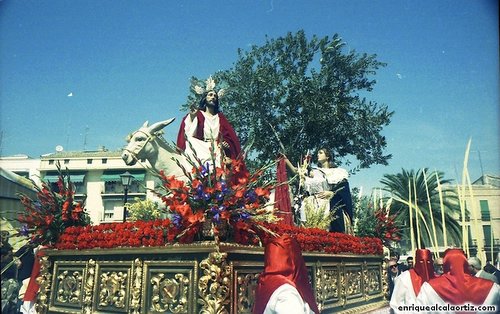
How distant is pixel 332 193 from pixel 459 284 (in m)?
5.69

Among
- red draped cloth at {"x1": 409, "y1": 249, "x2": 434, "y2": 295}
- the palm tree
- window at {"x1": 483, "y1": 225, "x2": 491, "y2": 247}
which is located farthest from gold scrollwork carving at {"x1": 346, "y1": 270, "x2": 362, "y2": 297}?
window at {"x1": 483, "y1": 225, "x2": 491, "y2": 247}

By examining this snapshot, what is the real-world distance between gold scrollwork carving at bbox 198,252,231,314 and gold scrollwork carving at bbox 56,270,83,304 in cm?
243

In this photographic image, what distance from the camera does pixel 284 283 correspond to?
3.44 metres

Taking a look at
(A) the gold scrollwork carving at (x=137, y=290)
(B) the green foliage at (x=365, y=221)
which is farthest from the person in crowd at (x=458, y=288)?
(B) the green foliage at (x=365, y=221)

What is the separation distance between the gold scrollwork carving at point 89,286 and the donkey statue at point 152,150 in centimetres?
208

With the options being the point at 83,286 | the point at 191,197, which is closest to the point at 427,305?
the point at 191,197

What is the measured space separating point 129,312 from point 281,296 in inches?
116

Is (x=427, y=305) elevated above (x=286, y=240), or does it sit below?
below

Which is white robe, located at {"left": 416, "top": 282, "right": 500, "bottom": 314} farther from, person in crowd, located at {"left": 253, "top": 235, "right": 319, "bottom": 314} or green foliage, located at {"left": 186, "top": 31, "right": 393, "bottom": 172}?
green foliage, located at {"left": 186, "top": 31, "right": 393, "bottom": 172}

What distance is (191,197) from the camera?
203 inches

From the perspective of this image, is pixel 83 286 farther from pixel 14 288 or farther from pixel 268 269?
pixel 268 269

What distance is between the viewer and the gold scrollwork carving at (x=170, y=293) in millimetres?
4965

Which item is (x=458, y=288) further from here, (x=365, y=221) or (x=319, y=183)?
(x=365, y=221)

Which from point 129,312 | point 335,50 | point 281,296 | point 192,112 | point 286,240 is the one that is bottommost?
point 129,312
